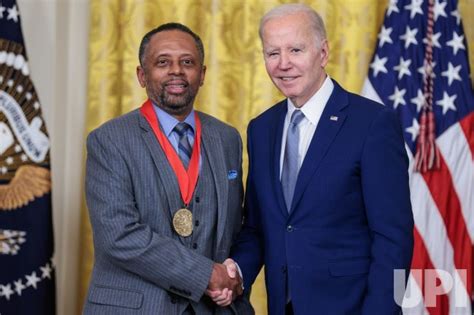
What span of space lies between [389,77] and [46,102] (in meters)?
2.12

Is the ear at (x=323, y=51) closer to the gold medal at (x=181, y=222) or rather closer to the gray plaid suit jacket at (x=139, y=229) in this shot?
the gray plaid suit jacket at (x=139, y=229)

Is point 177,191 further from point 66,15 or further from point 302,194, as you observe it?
point 66,15

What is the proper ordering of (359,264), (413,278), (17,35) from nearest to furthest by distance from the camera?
(359,264) < (17,35) < (413,278)

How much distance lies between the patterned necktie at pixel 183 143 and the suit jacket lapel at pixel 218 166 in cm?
6

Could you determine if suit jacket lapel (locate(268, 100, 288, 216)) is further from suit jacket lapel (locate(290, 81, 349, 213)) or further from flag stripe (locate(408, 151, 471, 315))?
flag stripe (locate(408, 151, 471, 315))

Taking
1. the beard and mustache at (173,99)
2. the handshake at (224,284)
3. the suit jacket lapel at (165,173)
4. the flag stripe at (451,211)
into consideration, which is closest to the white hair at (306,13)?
the beard and mustache at (173,99)

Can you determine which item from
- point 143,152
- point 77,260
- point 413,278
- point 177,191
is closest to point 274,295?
point 177,191

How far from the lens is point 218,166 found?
120 inches

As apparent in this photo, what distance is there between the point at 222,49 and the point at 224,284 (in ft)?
7.51

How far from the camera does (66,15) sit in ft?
16.4

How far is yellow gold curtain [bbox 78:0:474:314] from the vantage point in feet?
16.0

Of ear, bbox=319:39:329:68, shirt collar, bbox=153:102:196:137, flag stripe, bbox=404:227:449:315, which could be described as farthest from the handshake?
flag stripe, bbox=404:227:449:315

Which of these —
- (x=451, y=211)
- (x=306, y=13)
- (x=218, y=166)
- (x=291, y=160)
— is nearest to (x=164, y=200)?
(x=218, y=166)

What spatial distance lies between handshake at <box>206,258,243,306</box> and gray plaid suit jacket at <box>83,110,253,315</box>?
43 millimetres
